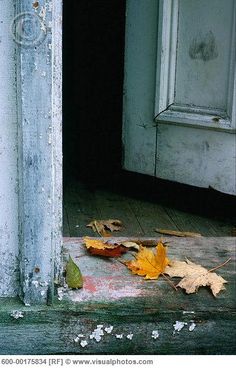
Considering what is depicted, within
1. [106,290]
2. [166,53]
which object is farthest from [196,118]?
[106,290]

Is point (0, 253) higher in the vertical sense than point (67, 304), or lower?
higher

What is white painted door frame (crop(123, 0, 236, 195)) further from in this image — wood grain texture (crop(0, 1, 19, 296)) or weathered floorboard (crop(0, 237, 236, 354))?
wood grain texture (crop(0, 1, 19, 296))

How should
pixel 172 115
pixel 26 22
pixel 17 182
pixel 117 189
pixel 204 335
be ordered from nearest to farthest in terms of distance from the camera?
pixel 26 22 < pixel 17 182 < pixel 204 335 < pixel 172 115 < pixel 117 189

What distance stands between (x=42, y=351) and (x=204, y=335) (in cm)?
45

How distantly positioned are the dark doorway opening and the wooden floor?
0.20 meters

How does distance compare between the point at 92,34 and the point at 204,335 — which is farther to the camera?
the point at 92,34

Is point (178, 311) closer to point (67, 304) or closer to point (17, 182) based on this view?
point (67, 304)

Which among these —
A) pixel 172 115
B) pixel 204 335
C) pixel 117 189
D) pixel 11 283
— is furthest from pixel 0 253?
pixel 117 189

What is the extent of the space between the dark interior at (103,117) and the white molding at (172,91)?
0.31 m

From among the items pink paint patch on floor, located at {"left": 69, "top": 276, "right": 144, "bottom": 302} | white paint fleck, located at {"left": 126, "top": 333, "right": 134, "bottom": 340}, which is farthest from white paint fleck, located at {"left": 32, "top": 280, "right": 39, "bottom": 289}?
white paint fleck, located at {"left": 126, "top": 333, "right": 134, "bottom": 340}

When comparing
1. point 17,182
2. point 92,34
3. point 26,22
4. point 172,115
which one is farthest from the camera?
point 92,34

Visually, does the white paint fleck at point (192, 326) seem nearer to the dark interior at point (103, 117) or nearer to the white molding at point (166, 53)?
the dark interior at point (103, 117)

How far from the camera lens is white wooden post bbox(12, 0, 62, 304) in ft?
4.50

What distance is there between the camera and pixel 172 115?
8.02 ft
